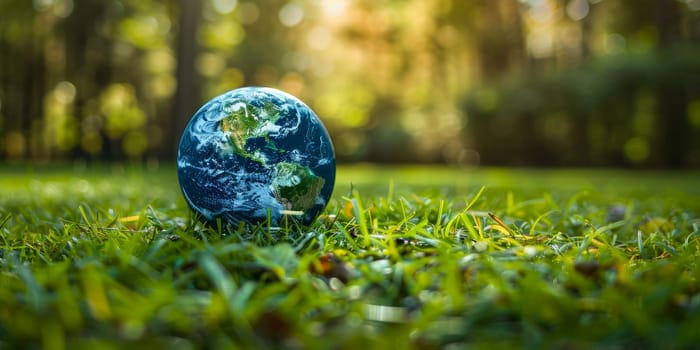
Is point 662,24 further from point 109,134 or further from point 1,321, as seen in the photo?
point 109,134

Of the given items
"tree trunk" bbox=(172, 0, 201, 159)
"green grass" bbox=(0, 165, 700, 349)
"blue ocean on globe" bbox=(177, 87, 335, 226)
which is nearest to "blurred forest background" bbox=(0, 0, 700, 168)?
"tree trunk" bbox=(172, 0, 201, 159)

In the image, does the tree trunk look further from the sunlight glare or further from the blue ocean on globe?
the sunlight glare

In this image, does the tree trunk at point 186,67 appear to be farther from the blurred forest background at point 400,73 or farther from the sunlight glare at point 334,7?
the sunlight glare at point 334,7

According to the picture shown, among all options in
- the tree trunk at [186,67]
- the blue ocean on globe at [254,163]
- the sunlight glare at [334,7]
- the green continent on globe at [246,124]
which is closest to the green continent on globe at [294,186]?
the blue ocean on globe at [254,163]

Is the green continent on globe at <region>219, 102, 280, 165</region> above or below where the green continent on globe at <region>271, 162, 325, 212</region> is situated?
above

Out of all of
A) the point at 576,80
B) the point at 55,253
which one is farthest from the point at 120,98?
the point at 55,253
